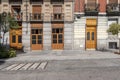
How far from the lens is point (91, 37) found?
32781 mm

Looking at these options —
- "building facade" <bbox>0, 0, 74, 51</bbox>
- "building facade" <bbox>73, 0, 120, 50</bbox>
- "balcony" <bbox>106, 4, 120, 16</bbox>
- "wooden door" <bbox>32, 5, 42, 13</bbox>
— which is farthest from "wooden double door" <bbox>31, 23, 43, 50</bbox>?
"balcony" <bbox>106, 4, 120, 16</bbox>

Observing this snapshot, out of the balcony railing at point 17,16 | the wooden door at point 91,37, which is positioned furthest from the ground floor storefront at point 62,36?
the balcony railing at point 17,16

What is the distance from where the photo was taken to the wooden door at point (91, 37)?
32.7 metres

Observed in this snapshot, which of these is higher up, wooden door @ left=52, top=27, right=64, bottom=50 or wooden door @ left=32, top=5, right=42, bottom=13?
→ wooden door @ left=32, top=5, right=42, bottom=13

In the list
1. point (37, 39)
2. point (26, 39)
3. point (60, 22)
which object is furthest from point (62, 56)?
point (26, 39)

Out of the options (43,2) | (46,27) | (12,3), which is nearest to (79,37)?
(46,27)

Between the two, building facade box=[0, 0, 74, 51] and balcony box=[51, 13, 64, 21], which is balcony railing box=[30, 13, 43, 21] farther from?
balcony box=[51, 13, 64, 21]

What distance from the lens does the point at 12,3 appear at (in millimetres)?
32031

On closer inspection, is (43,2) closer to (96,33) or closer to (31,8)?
(31,8)

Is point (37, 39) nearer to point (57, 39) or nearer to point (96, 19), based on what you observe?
point (57, 39)

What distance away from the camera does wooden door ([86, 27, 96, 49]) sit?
32.7 m

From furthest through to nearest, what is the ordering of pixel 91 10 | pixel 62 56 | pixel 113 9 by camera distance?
pixel 113 9
pixel 91 10
pixel 62 56

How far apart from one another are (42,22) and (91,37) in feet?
22.7

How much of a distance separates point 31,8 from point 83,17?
23.0ft
